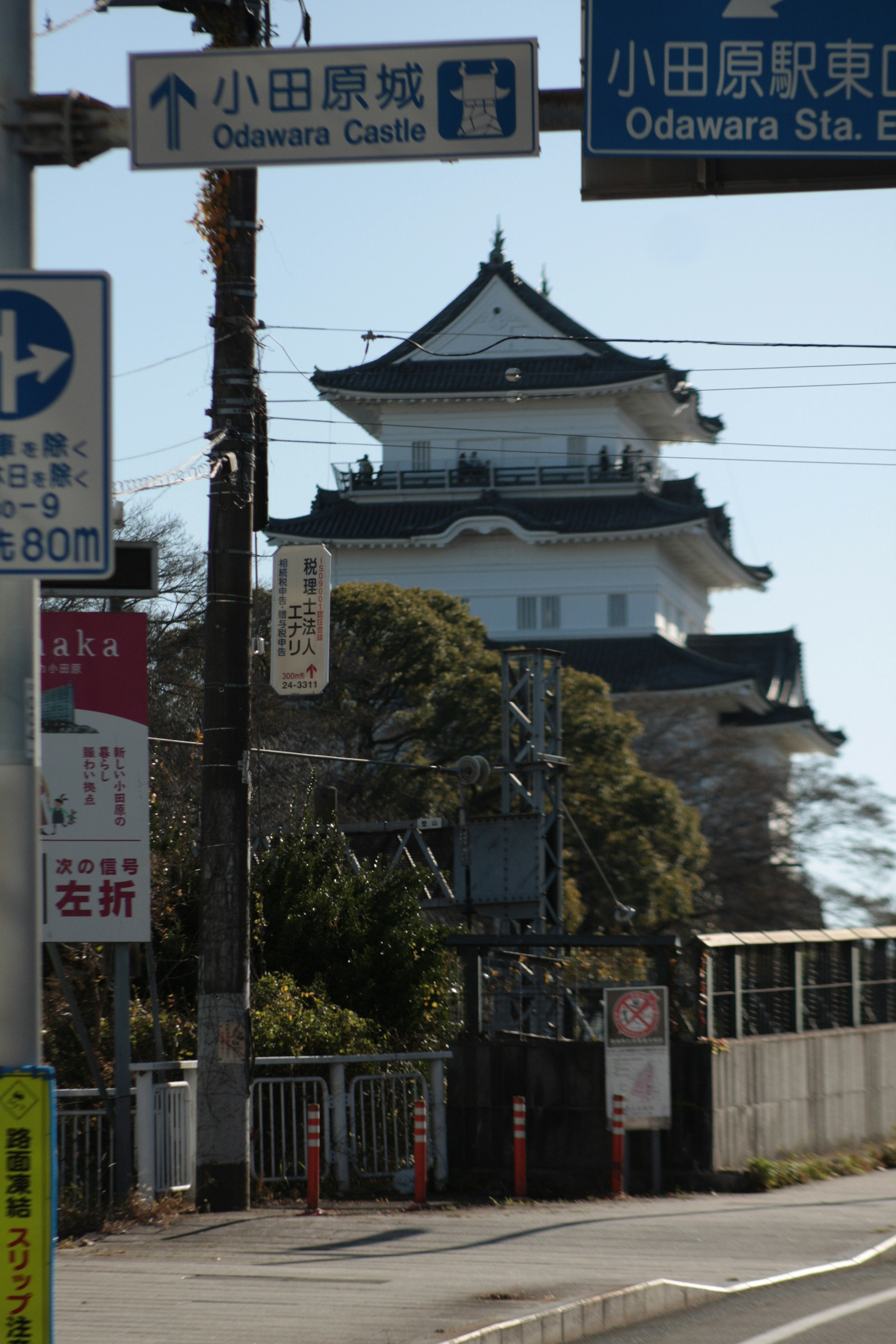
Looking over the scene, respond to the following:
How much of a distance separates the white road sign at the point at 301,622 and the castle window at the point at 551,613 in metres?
31.9

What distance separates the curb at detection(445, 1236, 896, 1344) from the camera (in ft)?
25.7

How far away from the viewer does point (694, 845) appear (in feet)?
114

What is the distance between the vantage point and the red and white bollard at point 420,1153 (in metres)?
12.8

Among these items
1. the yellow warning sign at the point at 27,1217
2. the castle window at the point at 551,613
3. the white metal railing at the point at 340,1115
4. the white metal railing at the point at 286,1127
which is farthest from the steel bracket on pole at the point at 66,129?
the castle window at the point at 551,613

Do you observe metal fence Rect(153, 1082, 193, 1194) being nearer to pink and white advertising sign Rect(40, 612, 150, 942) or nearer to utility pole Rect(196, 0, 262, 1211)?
utility pole Rect(196, 0, 262, 1211)

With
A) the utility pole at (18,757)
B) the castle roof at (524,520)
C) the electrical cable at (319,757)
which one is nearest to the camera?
the utility pole at (18,757)

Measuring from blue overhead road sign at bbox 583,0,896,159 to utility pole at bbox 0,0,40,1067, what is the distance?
2.25 m

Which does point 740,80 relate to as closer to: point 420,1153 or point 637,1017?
point 420,1153

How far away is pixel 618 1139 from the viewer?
14977 millimetres

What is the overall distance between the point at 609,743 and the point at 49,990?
19987 mm

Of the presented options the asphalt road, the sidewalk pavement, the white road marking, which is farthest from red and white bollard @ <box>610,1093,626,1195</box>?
the white road marking

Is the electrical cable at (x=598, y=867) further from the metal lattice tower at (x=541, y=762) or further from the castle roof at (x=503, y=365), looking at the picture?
the castle roof at (x=503, y=365)

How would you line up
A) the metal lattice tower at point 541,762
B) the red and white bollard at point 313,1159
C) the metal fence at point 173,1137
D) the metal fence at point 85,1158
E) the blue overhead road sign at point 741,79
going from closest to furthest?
the blue overhead road sign at point 741,79 → the metal fence at point 85,1158 → the metal fence at point 173,1137 → the red and white bollard at point 313,1159 → the metal lattice tower at point 541,762

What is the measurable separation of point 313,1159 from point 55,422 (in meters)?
9.38
